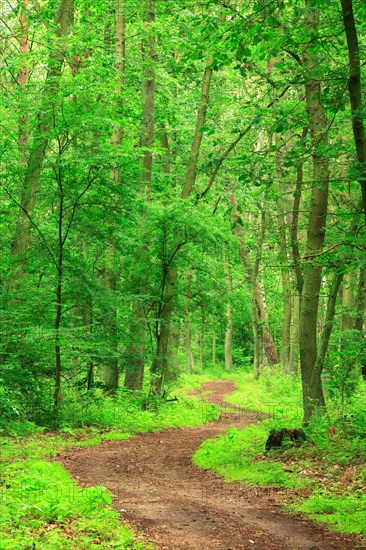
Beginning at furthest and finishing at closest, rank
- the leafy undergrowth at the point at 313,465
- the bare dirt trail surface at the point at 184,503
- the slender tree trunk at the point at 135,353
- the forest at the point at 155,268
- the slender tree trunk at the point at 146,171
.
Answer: the slender tree trunk at the point at 146,171, the slender tree trunk at the point at 135,353, the leafy undergrowth at the point at 313,465, the forest at the point at 155,268, the bare dirt trail surface at the point at 184,503

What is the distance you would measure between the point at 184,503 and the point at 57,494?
5.52 ft

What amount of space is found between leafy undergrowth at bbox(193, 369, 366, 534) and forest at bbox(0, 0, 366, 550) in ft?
0.11

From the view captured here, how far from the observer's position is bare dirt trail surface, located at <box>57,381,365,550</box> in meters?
5.68

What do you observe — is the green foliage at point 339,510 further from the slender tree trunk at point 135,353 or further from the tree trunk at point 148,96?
the tree trunk at point 148,96

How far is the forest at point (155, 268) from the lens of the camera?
655 centimetres

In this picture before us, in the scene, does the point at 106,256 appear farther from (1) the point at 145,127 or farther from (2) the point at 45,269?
(1) the point at 145,127

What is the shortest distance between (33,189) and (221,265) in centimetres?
600

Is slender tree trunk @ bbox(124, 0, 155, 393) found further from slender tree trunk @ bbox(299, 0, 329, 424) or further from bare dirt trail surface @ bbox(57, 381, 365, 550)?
slender tree trunk @ bbox(299, 0, 329, 424)

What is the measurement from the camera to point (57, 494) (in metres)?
6.22

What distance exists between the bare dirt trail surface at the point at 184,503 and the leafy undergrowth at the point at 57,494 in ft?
1.09

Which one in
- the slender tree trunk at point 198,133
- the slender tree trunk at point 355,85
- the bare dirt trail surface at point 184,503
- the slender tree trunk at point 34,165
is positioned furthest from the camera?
the slender tree trunk at point 198,133

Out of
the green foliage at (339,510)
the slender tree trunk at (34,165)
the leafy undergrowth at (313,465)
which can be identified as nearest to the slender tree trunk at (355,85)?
the green foliage at (339,510)

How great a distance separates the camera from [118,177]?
12.8 m

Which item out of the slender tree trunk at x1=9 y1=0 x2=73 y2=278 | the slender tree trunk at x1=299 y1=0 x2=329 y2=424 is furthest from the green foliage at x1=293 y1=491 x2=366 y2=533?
the slender tree trunk at x1=9 y1=0 x2=73 y2=278
